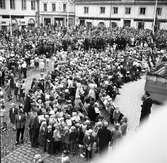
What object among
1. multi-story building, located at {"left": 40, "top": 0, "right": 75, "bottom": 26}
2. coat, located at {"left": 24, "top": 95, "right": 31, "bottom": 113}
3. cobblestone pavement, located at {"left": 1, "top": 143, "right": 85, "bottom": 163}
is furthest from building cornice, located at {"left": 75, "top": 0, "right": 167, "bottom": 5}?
cobblestone pavement, located at {"left": 1, "top": 143, "right": 85, "bottom": 163}

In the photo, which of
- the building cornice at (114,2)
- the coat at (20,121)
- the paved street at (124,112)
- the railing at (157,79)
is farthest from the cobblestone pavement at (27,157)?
the building cornice at (114,2)

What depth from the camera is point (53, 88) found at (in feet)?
50.9

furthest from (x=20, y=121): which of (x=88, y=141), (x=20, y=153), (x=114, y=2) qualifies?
(x=114, y=2)

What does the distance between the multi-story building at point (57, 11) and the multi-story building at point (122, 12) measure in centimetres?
189

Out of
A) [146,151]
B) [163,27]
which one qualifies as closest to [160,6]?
[163,27]

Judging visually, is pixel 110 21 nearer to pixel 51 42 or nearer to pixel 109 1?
pixel 109 1

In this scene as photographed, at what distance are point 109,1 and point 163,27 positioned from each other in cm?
A: 1207

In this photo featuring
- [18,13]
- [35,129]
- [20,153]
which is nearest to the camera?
[20,153]

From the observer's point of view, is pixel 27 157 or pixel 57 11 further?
pixel 57 11

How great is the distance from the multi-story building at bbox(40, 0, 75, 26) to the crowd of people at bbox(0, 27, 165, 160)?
1237 inches

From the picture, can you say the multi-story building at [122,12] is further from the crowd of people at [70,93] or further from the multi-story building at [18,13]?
the crowd of people at [70,93]

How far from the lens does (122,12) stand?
53.5 meters

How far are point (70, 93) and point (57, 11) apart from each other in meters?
49.6

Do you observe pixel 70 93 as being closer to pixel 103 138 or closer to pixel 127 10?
pixel 103 138
